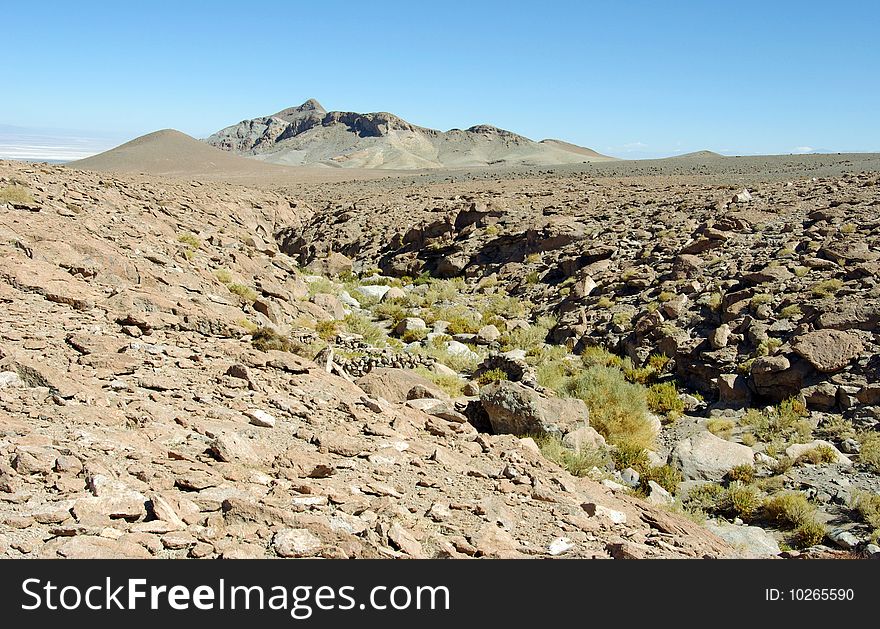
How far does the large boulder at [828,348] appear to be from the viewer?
934 cm

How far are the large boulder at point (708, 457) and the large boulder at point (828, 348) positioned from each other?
2.43 meters

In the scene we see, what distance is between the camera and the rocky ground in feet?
14.0

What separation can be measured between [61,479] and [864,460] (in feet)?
27.0

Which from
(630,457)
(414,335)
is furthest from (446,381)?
(414,335)

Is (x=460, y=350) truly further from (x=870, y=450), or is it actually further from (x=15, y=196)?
(x=15, y=196)

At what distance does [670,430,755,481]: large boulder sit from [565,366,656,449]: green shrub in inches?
19.5

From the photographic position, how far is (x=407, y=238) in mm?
22812

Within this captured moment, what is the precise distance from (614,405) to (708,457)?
1605 millimetres

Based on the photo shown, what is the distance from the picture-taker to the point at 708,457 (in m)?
7.66

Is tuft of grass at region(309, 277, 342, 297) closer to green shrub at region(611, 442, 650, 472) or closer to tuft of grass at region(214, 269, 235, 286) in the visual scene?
tuft of grass at region(214, 269, 235, 286)

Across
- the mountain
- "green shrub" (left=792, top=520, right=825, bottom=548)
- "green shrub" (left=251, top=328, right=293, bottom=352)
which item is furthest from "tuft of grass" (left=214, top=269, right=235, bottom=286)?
the mountain

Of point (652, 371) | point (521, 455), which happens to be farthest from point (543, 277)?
point (521, 455)

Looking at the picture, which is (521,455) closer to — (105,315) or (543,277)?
(105,315)

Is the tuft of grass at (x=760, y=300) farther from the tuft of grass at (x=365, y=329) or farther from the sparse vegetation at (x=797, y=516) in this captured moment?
the tuft of grass at (x=365, y=329)
